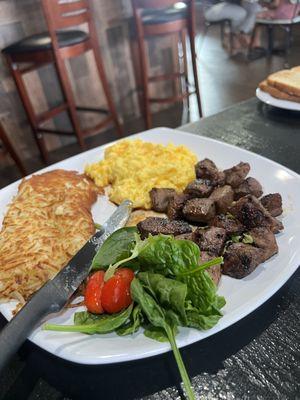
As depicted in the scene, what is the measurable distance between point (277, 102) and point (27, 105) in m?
2.63

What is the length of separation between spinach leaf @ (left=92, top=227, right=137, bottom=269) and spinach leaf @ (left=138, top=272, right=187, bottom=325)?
144mm

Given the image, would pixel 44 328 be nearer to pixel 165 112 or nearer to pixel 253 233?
pixel 253 233

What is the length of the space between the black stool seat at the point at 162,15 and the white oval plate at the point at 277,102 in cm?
186

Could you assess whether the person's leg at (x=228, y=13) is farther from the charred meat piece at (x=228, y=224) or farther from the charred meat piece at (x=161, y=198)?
the charred meat piece at (x=228, y=224)

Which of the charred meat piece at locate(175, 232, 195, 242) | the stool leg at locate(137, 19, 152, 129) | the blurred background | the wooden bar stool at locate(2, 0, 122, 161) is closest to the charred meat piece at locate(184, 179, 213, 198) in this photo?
the charred meat piece at locate(175, 232, 195, 242)

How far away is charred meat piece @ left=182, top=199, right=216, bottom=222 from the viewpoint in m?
1.47

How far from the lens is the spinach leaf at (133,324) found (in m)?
1.05

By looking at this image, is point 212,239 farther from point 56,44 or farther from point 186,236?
point 56,44

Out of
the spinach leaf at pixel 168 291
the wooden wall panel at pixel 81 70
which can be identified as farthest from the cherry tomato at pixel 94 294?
the wooden wall panel at pixel 81 70

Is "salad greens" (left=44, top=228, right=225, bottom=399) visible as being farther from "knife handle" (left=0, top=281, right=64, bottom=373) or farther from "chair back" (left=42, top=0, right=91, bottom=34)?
"chair back" (left=42, top=0, right=91, bottom=34)

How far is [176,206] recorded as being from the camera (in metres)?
1.57

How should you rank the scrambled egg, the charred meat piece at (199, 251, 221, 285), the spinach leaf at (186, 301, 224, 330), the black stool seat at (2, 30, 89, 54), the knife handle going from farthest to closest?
the black stool seat at (2, 30, 89, 54), the scrambled egg, the charred meat piece at (199, 251, 221, 285), the spinach leaf at (186, 301, 224, 330), the knife handle

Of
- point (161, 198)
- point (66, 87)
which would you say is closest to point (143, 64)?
point (66, 87)

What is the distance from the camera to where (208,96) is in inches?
230
